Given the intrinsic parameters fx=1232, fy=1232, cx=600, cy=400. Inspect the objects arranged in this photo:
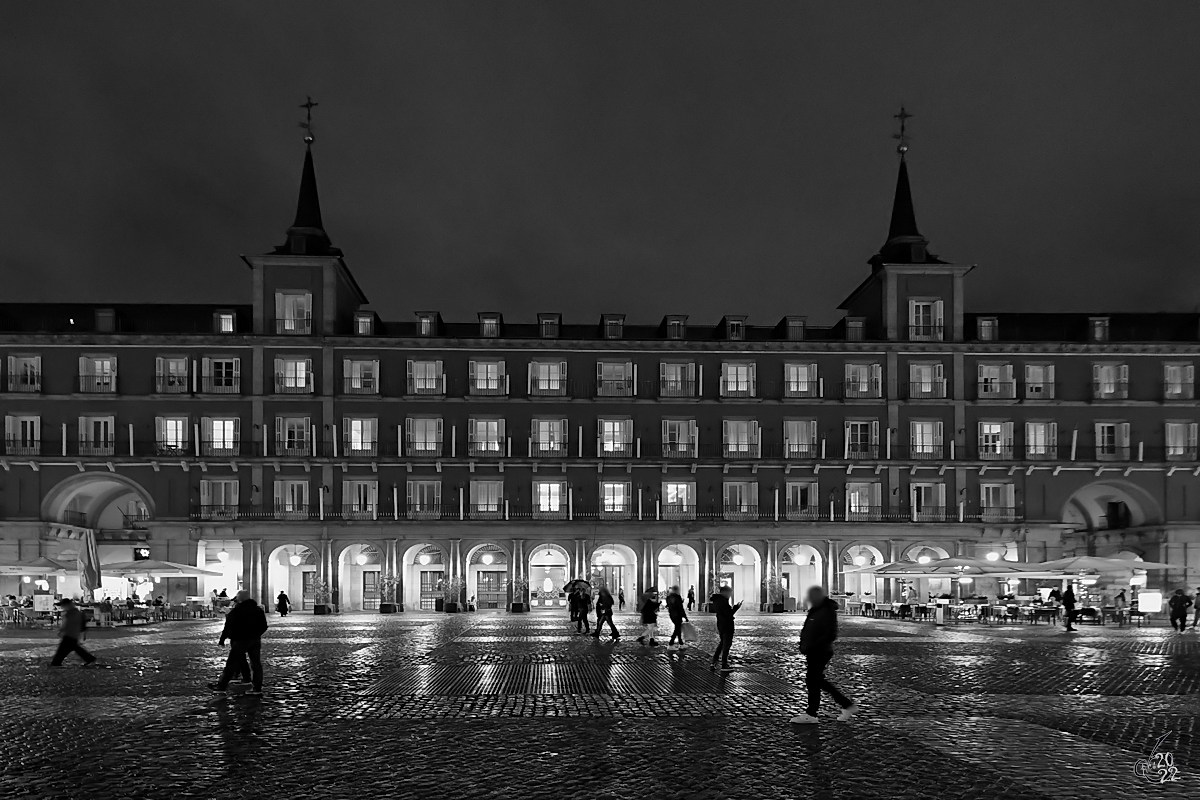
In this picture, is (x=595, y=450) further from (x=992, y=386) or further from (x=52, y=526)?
(x=52, y=526)

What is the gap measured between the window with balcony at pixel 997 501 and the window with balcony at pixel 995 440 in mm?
1646

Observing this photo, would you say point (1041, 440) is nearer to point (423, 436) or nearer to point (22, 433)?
point (423, 436)

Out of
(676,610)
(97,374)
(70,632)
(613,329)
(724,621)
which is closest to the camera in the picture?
(724,621)

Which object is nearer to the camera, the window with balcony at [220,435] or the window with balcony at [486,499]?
the window with balcony at [220,435]

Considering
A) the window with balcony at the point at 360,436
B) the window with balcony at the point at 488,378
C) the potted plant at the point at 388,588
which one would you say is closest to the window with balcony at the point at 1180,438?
the window with balcony at the point at 488,378

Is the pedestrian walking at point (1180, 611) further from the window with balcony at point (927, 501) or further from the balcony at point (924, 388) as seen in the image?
the balcony at point (924, 388)

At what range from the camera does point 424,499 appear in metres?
62.1

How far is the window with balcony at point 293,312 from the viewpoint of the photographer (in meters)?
62.2

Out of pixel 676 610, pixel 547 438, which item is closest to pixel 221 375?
pixel 547 438

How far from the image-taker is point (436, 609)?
59.3m

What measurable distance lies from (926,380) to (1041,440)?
6.57 m

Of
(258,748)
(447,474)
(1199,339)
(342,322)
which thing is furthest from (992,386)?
(258,748)

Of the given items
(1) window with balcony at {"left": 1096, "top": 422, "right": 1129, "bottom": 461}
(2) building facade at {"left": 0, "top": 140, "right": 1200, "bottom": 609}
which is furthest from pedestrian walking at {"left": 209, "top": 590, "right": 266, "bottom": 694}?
(1) window with balcony at {"left": 1096, "top": 422, "right": 1129, "bottom": 461}

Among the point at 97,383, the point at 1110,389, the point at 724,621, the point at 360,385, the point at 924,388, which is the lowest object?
the point at 724,621
